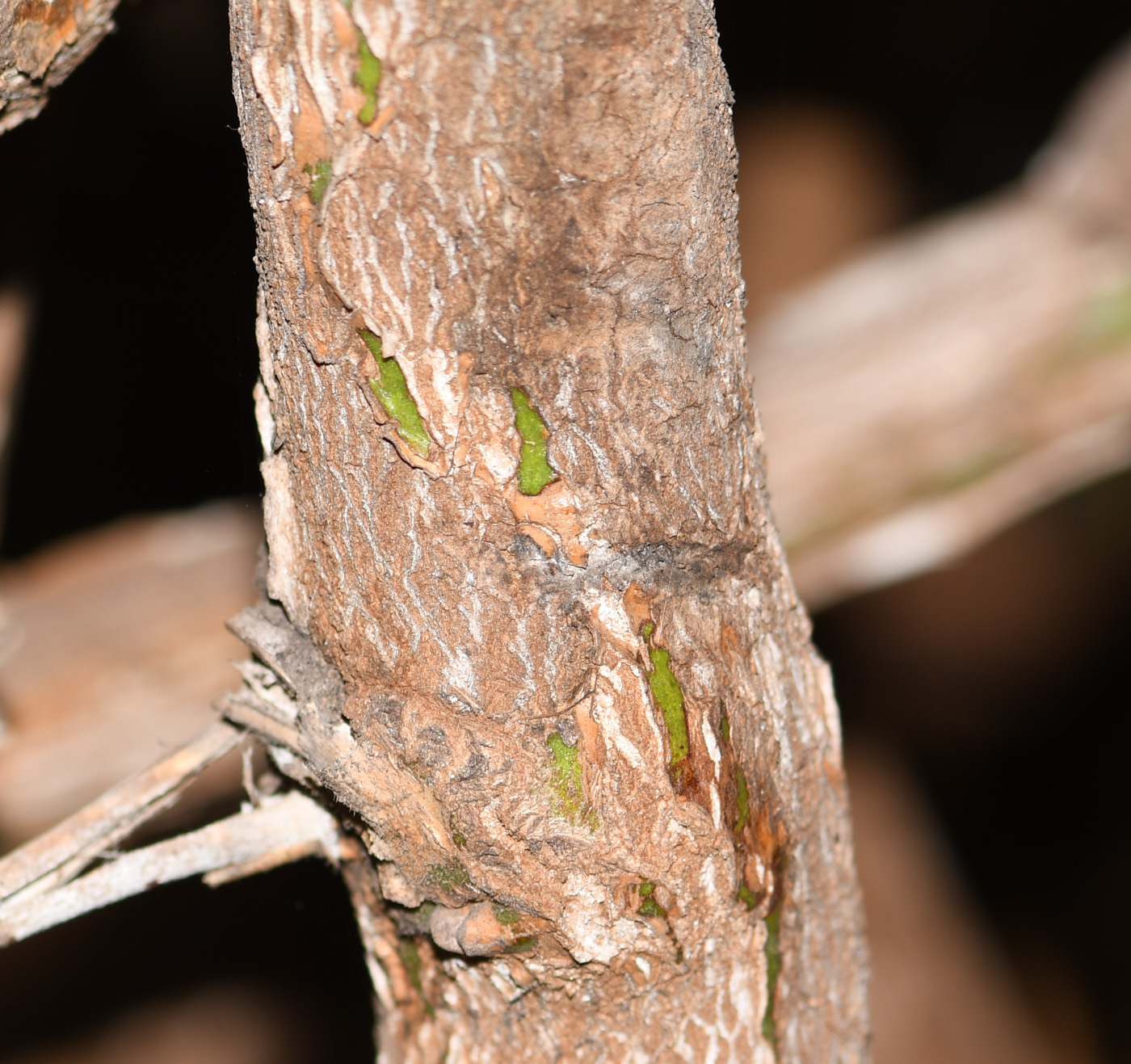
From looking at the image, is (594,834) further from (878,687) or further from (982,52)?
(982,52)

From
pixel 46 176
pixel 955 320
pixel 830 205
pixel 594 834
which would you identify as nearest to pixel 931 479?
pixel 955 320

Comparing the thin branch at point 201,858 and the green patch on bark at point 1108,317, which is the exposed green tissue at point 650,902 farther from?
the green patch on bark at point 1108,317

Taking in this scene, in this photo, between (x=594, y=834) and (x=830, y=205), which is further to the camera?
(x=830, y=205)

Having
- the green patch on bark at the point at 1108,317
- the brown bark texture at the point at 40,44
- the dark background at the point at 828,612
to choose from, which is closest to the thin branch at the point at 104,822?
the brown bark texture at the point at 40,44

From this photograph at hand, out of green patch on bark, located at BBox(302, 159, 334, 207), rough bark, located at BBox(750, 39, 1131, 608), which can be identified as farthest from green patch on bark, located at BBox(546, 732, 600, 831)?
rough bark, located at BBox(750, 39, 1131, 608)

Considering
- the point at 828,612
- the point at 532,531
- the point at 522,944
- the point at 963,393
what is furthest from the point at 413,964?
the point at 828,612

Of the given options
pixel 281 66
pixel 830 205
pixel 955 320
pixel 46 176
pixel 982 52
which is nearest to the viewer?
pixel 281 66

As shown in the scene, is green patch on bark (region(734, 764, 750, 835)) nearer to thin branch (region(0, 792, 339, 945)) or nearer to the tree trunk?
the tree trunk
